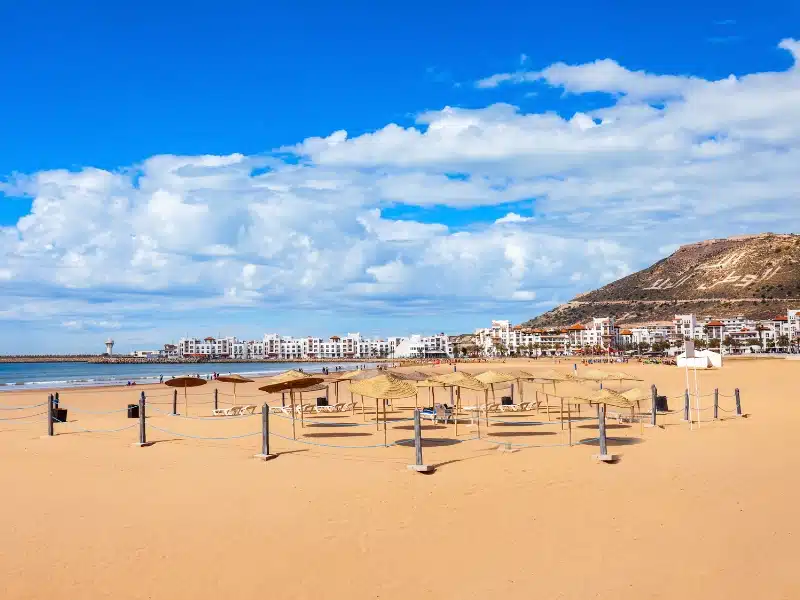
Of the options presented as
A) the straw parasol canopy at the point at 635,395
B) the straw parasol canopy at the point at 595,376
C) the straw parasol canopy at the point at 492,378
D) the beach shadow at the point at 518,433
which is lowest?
the beach shadow at the point at 518,433

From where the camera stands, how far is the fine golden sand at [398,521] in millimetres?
7395

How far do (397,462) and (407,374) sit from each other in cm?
1241

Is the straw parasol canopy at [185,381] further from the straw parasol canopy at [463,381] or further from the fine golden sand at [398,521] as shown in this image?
the straw parasol canopy at [463,381]

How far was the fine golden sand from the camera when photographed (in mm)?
7395

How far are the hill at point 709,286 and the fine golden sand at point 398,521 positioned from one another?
122 m

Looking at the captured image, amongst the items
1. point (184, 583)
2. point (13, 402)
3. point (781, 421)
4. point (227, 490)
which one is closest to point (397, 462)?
point (227, 490)

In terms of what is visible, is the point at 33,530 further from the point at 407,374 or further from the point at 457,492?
the point at 407,374

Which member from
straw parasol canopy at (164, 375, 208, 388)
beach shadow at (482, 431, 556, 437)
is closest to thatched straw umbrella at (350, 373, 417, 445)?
beach shadow at (482, 431, 556, 437)

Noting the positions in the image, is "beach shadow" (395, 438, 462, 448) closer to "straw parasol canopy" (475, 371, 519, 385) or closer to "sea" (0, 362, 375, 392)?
"straw parasol canopy" (475, 371, 519, 385)

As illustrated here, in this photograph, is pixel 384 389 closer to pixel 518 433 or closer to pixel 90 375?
pixel 518 433

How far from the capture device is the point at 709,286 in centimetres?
14100

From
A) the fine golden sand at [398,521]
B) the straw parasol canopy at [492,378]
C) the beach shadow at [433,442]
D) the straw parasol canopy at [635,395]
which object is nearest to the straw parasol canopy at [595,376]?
the straw parasol canopy at [635,395]

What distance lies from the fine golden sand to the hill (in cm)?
12176

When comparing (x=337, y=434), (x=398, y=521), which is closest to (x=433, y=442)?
(x=337, y=434)
